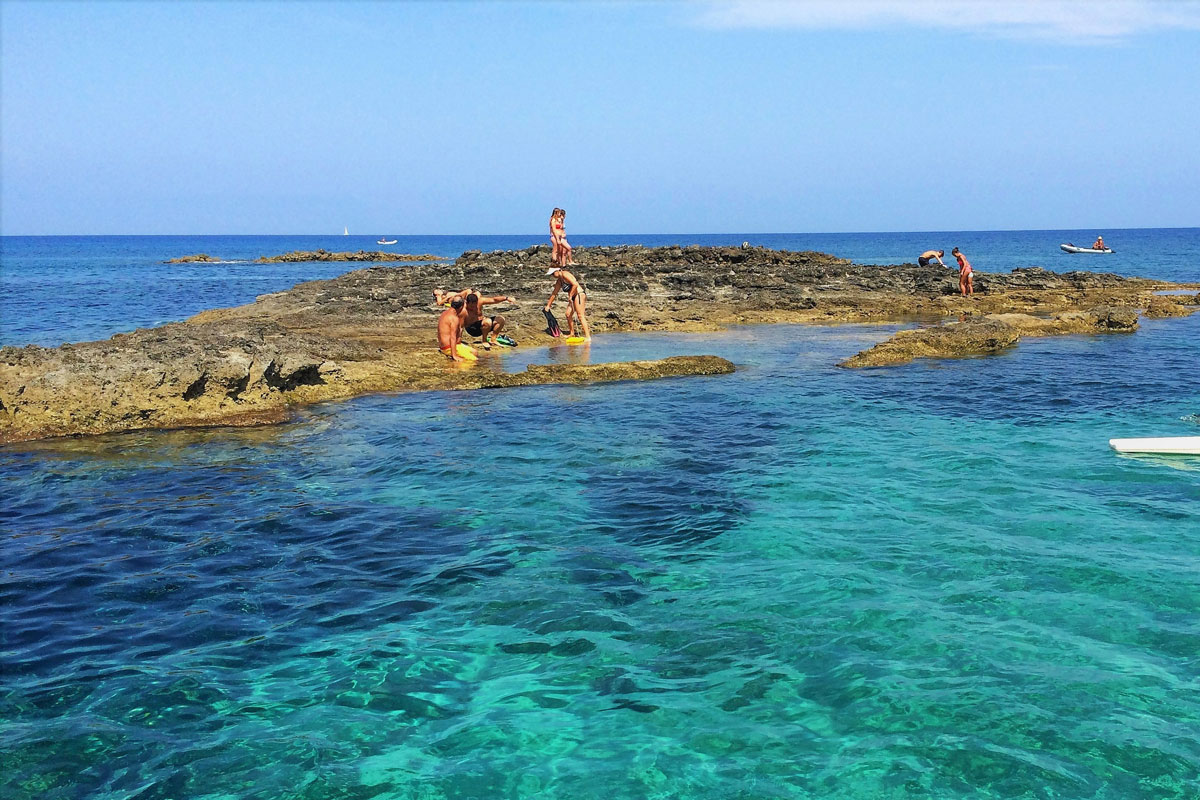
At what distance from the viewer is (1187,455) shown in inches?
405

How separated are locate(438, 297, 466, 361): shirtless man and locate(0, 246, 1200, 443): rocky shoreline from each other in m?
0.36

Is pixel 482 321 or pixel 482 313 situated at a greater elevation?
pixel 482 313

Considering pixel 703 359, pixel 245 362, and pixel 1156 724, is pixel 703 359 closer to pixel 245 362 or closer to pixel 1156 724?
pixel 245 362

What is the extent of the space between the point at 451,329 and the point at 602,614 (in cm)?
1114

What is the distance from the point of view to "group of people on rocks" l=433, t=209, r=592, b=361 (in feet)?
55.3

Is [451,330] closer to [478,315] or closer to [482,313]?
[478,315]

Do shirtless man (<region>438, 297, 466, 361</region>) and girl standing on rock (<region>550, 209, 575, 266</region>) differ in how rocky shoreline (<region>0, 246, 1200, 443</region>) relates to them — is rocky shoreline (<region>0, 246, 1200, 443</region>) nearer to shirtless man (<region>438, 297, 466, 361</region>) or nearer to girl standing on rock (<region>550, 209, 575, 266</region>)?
shirtless man (<region>438, 297, 466, 361</region>)

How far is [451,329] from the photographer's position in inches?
659

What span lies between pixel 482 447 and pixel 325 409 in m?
3.51

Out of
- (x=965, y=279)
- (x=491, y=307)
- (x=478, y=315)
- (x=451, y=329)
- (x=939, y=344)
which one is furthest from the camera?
(x=965, y=279)

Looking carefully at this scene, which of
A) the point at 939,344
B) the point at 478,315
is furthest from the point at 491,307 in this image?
the point at 939,344

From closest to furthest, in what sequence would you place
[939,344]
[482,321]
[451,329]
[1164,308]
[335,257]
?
1. [451,329]
2. [482,321]
3. [939,344]
4. [1164,308]
5. [335,257]

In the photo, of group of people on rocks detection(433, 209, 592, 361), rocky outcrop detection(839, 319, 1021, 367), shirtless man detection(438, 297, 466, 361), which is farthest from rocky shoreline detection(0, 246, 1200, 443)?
group of people on rocks detection(433, 209, 592, 361)

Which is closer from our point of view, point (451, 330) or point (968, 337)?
point (451, 330)
